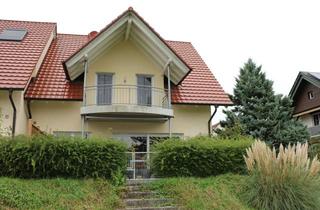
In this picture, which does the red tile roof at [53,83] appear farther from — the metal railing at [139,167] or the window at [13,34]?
the metal railing at [139,167]

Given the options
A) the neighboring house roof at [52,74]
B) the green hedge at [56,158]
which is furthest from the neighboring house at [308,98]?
the green hedge at [56,158]

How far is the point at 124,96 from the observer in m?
15.7

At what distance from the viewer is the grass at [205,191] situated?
9.17 metres

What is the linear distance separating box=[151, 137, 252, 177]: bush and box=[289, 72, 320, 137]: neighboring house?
18.1 m

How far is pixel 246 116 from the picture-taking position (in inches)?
821

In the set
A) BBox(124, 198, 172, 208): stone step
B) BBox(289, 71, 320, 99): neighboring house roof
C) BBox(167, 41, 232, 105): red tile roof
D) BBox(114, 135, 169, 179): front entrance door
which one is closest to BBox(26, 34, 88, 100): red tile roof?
BBox(114, 135, 169, 179): front entrance door

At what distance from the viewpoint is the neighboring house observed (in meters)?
28.3

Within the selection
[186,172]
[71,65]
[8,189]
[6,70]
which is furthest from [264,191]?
[6,70]

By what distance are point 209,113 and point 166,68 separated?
3151 mm

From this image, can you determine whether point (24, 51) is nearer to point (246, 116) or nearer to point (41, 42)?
point (41, 42)

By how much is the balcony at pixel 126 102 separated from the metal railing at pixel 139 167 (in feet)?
6.66

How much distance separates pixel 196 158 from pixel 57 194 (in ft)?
15.9

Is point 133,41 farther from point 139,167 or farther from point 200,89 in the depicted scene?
point 139,167

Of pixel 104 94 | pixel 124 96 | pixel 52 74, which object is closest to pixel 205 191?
pixel 124 96
